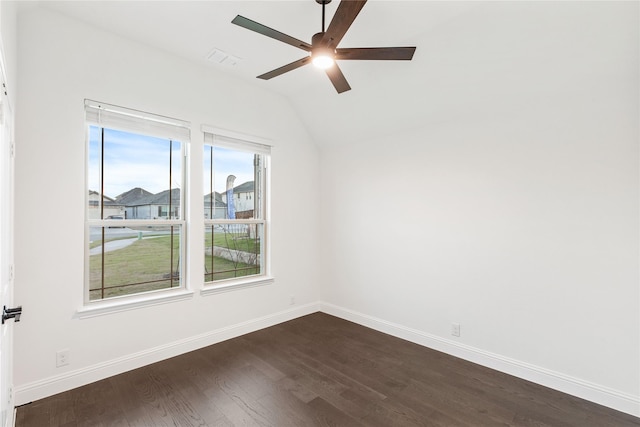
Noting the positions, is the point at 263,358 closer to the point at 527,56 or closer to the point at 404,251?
the point at 404,251

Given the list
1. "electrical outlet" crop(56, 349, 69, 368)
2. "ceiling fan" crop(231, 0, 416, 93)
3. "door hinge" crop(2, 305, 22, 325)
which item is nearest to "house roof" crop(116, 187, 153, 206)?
"electrical outlet" crop(56, 349, 69, 368)

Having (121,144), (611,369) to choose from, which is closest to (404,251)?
(611,369)

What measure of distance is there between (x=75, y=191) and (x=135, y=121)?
2.66ft

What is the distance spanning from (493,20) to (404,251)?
92.1 inches

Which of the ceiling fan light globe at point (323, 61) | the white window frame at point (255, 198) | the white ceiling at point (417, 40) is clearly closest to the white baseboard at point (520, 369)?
the white window frame at point (255, 198)

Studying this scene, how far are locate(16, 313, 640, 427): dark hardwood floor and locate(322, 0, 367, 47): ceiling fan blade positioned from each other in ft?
8.53

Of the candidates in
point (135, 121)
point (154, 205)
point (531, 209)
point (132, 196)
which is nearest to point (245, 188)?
point (154, 205)

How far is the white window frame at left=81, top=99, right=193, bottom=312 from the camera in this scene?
2643 mm

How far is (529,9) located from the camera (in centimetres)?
215

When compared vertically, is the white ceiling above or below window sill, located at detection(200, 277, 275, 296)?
above

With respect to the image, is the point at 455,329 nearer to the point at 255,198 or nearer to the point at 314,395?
the point at 314,395

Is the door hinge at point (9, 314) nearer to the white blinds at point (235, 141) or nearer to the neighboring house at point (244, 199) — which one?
the white blinds at point (235, 141)

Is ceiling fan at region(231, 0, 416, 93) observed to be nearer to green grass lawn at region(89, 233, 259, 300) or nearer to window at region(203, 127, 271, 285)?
window at region(203, 127, 271, 285)

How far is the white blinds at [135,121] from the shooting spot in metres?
2.66
